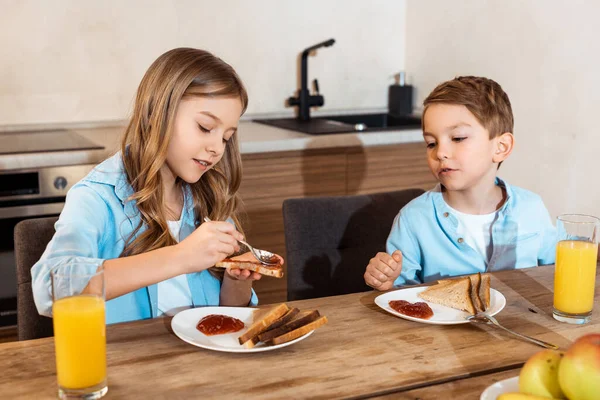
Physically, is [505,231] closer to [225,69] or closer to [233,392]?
[225,69]

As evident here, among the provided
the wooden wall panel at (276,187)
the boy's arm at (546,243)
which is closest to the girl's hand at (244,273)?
the boy's arm at (546,243)

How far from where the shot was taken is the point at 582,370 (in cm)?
83

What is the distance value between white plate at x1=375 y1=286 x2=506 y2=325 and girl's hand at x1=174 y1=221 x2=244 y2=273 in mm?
312

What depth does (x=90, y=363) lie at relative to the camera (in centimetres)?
99

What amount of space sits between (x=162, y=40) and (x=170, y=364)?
222cm

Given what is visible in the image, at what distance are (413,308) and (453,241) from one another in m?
0.47

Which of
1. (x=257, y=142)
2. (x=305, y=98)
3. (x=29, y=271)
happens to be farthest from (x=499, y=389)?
(x=305, y=98)

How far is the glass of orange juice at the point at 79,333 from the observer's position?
986mm

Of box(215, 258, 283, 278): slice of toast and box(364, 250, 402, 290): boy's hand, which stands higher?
box(215, 258, 283, 278): slice of toast

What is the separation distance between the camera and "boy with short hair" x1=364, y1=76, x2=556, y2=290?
1.75 meters

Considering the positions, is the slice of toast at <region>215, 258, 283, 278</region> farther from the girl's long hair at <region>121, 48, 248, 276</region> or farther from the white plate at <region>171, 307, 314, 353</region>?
the girl's long hair at <region>121, 48, 248, 276</region>

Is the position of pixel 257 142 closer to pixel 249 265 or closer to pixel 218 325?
pixel 249 265

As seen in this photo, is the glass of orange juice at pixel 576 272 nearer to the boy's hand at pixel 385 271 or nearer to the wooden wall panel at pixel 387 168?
the boy's hand at pixel 385 271

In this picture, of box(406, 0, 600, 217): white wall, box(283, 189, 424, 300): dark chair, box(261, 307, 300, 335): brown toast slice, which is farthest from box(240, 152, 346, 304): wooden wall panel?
box(261, 307, 300, 335): brown toast slice
